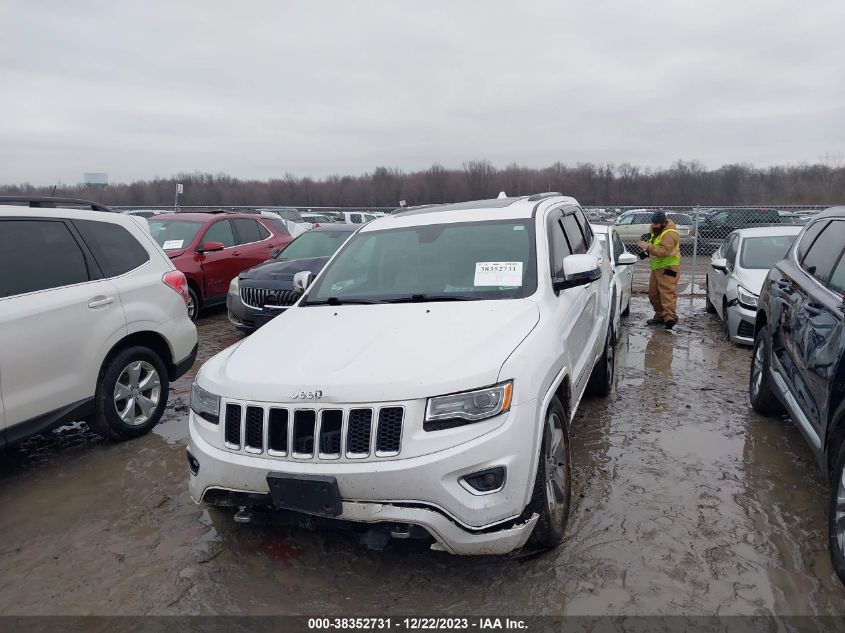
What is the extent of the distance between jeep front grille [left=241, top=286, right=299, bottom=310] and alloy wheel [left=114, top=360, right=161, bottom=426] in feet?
9.80

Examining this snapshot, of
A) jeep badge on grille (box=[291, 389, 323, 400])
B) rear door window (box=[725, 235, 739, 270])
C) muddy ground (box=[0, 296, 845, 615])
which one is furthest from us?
rear door window (box=[725, 235, 739, 270])

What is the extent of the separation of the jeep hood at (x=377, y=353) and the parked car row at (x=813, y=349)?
152 centimetres

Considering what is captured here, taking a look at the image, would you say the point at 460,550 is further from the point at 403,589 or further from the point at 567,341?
the point at 567,341

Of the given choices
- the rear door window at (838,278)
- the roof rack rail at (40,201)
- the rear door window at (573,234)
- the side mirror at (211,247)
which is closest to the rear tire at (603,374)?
the rear door window at (573,234)

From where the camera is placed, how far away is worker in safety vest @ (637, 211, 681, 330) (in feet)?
27.9

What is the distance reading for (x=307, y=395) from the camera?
8.63 ft

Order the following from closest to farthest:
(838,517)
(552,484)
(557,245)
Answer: (838,517)
(552,484)
(557,245)

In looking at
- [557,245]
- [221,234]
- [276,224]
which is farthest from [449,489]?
[276,224]

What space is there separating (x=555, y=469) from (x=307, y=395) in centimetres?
134

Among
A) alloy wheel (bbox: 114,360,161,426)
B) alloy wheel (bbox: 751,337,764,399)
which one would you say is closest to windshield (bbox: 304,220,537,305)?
alloy wheel (bbox: 114,360,161,426)

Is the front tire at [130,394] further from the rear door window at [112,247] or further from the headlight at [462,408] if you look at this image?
the headlight at [462,408]

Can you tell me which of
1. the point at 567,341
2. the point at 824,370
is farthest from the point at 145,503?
the point at 824,370

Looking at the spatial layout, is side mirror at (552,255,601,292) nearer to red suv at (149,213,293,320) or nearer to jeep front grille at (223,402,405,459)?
jeep front grille at (223,402,405,459)

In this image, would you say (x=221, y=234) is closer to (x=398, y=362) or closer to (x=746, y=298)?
(x=746, y=298)
